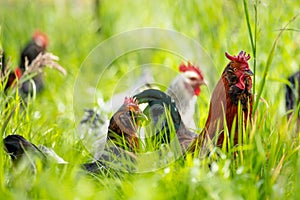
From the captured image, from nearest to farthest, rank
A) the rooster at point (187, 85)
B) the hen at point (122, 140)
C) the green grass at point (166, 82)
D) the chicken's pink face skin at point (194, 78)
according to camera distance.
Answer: the green grass at point (166, 82) → the hen at point (122, 140) → the rooster at point (187, 85) → the chicken's pink face skin at point (194, 78)

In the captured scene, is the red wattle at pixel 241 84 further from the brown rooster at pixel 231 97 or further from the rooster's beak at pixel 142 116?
the rooster's beak at pixel 142 116

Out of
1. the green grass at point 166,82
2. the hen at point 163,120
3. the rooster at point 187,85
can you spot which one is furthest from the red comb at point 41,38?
the hen at point 163,120

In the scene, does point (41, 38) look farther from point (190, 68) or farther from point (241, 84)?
point (241, 84)

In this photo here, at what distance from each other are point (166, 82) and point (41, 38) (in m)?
1.53

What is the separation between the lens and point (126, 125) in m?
2.27

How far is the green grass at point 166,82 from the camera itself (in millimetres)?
1794

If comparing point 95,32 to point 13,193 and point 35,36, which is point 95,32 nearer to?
point 35,36

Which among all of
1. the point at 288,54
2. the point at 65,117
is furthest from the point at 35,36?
the point at 288,54

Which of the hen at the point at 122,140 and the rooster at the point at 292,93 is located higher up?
the hen at the point at 122,140

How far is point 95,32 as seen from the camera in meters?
5.14

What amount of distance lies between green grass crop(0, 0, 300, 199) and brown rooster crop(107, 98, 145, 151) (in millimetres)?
166

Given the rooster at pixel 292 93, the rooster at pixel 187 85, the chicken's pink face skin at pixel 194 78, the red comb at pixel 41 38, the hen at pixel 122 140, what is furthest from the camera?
the red comb at pixel 41 38

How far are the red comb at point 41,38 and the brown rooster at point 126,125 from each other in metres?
2.63

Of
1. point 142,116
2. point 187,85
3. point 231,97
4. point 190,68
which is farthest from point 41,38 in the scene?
point 231,97
